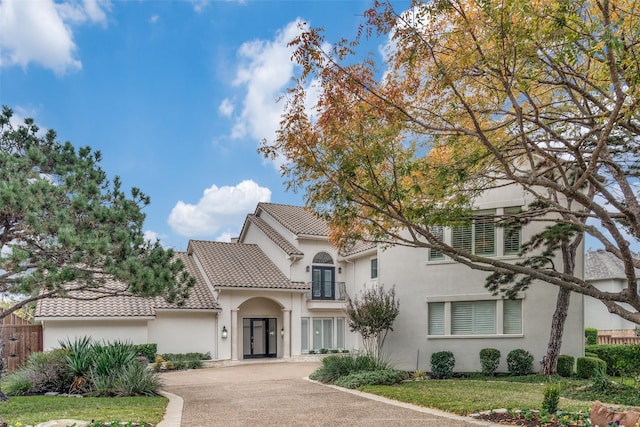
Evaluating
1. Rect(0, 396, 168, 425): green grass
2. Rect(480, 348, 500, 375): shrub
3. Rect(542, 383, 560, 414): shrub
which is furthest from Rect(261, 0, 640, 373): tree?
Answer: Rect(480, 348, 500, 375): shrub

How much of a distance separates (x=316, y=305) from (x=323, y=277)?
5.63 feet

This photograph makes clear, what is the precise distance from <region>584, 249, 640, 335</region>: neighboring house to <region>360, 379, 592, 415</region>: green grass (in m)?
23.4

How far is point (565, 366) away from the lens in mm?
17266

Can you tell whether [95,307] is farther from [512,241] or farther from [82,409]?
[512,241]

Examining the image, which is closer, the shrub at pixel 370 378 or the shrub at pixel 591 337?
the shrub at pixel 370 378

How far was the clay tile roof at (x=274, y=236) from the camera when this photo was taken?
27.4m

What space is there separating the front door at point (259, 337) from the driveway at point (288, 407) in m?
10.3

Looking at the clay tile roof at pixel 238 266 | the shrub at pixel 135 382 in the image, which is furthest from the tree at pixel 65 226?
the clay tile roof at pixel 238 266

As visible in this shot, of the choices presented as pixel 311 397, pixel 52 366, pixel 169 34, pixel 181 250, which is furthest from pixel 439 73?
pixel 181 250

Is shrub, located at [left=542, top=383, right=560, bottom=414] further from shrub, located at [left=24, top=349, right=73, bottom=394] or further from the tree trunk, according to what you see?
shrub, located at [left=24, top=349, right=73, bottom=394]

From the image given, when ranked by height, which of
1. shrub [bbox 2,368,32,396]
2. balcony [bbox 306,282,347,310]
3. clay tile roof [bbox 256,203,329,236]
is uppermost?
clay tile roof [bbox 256,203,329,236]

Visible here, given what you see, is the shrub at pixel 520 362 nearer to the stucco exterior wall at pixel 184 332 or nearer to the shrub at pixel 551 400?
the shrub at pixel 551 400

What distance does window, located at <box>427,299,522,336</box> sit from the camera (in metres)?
18.9

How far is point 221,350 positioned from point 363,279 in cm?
806
